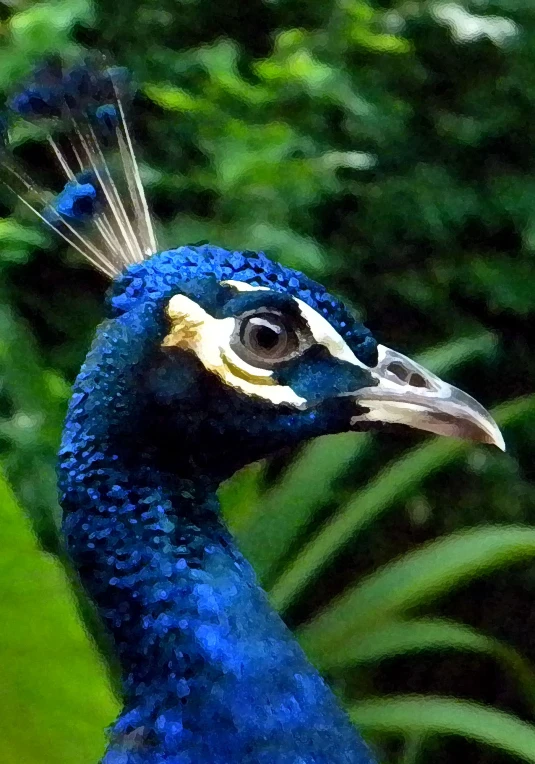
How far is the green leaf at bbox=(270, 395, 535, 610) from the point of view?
1.01m

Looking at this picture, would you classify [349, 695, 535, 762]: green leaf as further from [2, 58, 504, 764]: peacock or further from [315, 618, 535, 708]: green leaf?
[2, 58, 504, 764]: peacock

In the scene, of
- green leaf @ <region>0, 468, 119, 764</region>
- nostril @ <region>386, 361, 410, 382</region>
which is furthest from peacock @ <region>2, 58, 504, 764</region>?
green leaf @ <region>0, 468, 119, 764</region>

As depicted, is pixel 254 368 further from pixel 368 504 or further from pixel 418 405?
pixel 368 504

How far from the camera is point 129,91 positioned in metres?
0.72

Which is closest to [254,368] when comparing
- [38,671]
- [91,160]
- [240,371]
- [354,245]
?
[240,371]

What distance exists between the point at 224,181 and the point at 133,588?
60 cm

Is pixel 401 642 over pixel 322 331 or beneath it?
beneath

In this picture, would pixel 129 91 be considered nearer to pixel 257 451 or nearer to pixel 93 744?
pixel 257 451

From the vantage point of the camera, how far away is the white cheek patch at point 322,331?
1.73 ft

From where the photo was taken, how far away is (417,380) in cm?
57

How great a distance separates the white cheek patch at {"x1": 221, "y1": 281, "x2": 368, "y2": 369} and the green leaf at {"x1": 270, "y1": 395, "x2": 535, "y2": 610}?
49 cm

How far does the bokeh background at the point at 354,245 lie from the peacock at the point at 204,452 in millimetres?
391

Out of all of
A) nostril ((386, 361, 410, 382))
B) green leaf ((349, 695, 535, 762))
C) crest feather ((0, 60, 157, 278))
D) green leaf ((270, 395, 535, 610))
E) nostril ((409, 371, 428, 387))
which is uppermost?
crest feather ((0, 60, 157, 278))

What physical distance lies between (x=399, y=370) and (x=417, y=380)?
16 millimetres
